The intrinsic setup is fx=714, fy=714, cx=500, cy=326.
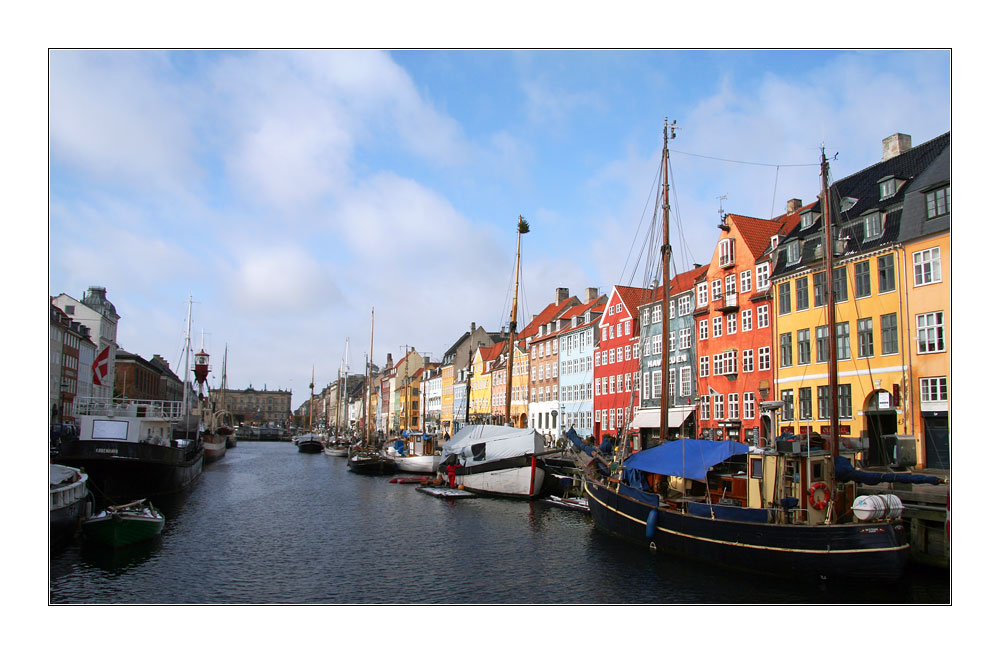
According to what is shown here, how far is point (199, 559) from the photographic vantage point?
24.4 meters

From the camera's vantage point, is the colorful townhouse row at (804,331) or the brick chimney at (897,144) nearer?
the colorful townhouse row at (804,331)

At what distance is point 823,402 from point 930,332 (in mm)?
7658

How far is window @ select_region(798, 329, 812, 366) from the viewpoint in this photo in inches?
1564

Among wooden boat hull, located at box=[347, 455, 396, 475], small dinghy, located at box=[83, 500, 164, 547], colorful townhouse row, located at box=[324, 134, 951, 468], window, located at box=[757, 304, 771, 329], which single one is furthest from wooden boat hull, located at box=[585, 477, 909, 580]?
wooden boat hull, located at box=[347, 455, 396, 475]

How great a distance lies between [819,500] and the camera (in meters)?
21.0

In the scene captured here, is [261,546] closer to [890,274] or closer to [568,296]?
[890,274]

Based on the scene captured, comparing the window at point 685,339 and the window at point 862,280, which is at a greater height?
the window at point 862,280

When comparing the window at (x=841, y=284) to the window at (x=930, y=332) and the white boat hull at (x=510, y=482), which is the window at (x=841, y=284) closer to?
the window at (x=930, y=332)

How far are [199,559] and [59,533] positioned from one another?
449 cm

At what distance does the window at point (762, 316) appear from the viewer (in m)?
44.1

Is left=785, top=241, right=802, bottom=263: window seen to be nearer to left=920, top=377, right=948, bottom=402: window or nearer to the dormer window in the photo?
the dormer window

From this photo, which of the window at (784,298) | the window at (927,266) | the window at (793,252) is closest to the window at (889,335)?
the window at (927,266)

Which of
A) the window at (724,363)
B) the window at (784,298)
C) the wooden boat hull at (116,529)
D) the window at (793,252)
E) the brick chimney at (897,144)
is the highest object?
the brick chimney at (897,144)

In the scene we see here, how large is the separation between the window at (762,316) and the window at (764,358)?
1.41 metres
